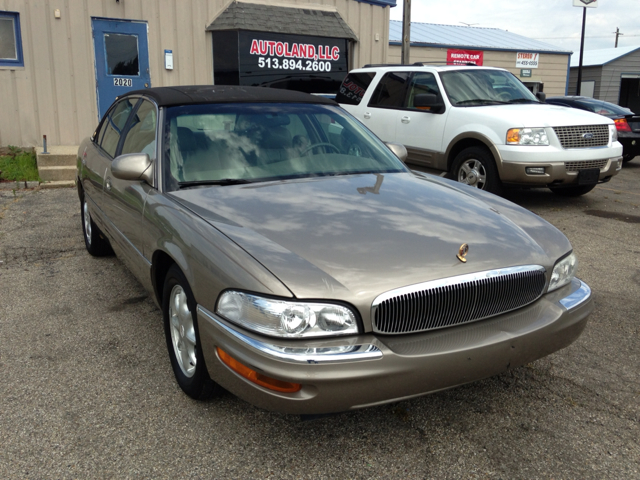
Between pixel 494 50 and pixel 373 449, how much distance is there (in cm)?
2223

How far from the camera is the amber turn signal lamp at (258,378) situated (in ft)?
7.06

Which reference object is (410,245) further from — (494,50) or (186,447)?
(494,50)

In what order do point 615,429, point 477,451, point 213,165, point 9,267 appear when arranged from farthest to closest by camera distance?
point 9,267 < point 213,165 < point 615,429 < point 477,451

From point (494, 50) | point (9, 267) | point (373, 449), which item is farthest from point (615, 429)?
point (494, 50)

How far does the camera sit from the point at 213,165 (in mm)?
3340

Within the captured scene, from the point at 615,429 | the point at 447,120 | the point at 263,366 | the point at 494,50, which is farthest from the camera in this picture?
the point at 494,50

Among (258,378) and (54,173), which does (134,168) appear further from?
(54,173)

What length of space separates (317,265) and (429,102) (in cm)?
589

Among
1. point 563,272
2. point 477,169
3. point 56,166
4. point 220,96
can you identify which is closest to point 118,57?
point 56,166

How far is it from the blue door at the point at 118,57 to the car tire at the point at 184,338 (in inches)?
360

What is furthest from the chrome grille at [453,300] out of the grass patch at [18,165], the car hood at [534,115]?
the grass patch at [18,165]

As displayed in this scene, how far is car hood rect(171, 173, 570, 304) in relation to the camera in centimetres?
228

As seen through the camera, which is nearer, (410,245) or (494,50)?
(410,245)

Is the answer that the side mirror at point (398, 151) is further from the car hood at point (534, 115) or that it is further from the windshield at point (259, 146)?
the car hood at point (534, 115)
